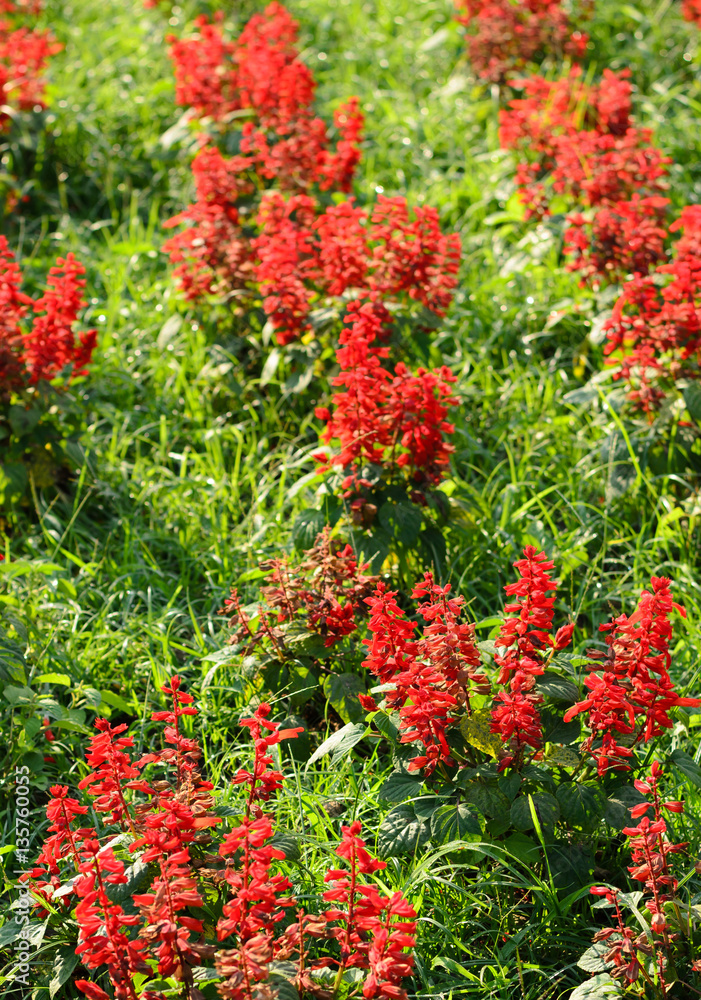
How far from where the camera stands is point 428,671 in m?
2.00

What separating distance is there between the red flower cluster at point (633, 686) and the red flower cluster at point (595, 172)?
6.85 feet

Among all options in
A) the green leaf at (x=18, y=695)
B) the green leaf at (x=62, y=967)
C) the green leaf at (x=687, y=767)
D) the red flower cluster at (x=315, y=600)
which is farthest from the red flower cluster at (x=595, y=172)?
the green leaf at (x=62, y=967)

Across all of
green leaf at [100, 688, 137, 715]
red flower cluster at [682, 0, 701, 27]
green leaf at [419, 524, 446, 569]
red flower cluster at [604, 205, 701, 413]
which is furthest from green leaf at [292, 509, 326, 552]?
red flower cluster at [682, 0, 701, 27]

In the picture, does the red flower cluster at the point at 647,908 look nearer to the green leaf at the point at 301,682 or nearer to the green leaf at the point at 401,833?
the green leaf at the point at 401,833

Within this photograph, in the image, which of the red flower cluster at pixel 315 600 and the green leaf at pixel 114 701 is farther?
the green leaf at pixel 114 701

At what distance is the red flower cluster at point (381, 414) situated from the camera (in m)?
2.79

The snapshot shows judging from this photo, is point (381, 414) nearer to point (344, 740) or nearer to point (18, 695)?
point (344, 740)

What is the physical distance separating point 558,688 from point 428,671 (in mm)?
370

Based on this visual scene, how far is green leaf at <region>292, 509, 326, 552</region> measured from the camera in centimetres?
295

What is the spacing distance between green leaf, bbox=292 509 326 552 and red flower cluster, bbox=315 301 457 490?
17cm

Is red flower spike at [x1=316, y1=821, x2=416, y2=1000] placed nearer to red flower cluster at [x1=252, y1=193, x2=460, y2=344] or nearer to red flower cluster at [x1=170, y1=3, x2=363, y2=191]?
red flower cluster at [x1=252, y1=193, x2=460, y2=344]

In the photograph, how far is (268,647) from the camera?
2.68 m

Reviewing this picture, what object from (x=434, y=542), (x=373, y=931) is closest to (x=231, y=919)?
(x=373, y=931)

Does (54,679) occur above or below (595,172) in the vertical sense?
below
